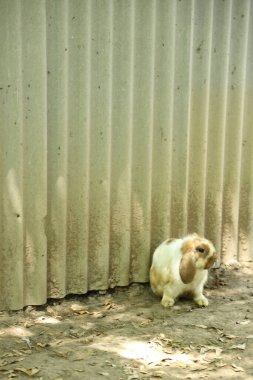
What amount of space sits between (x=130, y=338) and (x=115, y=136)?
73.4 inches

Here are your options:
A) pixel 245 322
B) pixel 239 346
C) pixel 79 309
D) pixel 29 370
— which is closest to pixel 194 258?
pixel 245 322

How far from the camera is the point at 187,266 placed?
548 centimetres

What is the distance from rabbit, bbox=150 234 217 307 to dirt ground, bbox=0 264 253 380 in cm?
12

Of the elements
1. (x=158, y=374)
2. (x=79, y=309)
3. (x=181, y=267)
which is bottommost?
(x=158, y=374)

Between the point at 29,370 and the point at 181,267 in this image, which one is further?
the point at 181,267

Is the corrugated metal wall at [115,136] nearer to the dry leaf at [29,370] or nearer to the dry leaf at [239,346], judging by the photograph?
the dry leaf at [29,370]

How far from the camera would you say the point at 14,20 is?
16.4 feet

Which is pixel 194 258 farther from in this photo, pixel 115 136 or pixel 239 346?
pixel 115 136

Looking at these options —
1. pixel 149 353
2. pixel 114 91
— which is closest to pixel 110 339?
pixel 149 353

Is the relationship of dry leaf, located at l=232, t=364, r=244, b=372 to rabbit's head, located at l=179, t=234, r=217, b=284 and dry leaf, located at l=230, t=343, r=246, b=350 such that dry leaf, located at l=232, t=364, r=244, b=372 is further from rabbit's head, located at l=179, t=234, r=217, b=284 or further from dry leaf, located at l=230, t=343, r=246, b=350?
rabbit's head, located at l=179, t=234, r=217, b=284

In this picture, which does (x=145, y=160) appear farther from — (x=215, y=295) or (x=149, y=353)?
(x=149, y=353)

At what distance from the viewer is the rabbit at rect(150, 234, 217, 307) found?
217 inches

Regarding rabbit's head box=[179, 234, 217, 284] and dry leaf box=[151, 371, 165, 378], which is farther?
rabbit's head box=[179, 234, 217, 284]

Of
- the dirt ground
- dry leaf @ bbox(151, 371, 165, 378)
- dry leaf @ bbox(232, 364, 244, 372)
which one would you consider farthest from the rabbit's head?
dry leaf @ bbox(151, 371, 165, 378)
